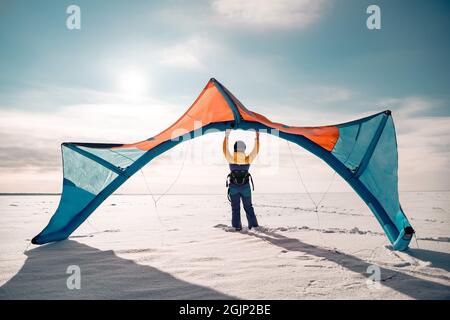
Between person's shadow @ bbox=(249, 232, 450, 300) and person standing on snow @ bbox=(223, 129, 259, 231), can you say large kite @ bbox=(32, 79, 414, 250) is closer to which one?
person's shadow @ bbox=(249, 232, 450, 300)

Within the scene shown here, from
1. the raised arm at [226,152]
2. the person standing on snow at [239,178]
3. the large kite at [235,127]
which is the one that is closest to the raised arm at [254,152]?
the person standing on snow at [239,178]

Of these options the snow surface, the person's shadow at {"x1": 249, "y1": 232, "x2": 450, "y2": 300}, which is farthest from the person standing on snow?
the person's shadow at {"x1": 249, "y1": 232, "x2": 450, "y2": 300}

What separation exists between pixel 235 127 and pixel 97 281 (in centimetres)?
→ 327

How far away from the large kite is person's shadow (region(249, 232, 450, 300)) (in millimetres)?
509

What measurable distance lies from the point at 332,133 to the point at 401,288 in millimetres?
2830

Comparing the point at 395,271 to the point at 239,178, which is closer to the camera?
the point at 395,271

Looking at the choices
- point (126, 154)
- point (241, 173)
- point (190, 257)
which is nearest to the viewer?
point (190, 257)

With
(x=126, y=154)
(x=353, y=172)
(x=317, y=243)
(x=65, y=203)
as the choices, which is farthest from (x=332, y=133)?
(x=65, y=203)

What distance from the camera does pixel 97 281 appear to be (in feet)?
10.9

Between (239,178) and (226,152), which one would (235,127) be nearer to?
(226,152)

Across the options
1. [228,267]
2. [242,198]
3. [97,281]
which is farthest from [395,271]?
[97,281]

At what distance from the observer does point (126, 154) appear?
5129 mm
